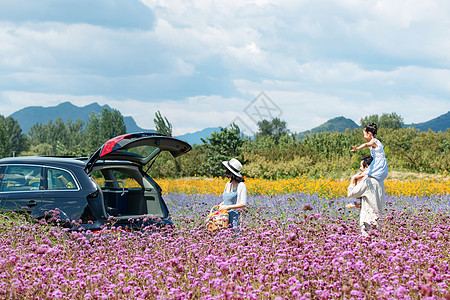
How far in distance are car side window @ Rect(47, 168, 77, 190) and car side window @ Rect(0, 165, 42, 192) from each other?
151mm

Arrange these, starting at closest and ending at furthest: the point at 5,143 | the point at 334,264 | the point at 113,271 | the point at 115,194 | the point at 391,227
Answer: the point at 334,264
the point at 113,271
the point at 391,227
the point at 115,194
the point at 5,143

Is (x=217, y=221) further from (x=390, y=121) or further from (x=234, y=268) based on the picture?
(x=390, y=121)

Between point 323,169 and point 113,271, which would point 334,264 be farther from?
point 323,169

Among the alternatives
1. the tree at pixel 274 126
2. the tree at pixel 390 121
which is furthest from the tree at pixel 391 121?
the tree at pixel 274 126

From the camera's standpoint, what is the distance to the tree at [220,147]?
998 inches

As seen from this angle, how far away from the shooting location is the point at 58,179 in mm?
6184

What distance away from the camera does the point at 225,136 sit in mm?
26297

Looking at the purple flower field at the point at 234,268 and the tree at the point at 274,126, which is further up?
the tree at the point at 274,126

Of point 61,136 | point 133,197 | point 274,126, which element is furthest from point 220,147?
point 61,136

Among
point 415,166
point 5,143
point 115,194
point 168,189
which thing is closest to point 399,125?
point 5,143

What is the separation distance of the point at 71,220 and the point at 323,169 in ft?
52.7

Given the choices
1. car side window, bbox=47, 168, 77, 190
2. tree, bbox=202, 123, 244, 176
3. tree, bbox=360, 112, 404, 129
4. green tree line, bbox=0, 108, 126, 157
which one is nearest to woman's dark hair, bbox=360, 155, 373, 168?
car side window, bbox=47, 168, 77, 190

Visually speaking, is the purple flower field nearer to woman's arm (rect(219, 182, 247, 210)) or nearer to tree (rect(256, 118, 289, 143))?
woman's arm (rect(219, 182, 247, 210))

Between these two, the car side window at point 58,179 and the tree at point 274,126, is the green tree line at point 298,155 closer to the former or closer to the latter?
the car side window at point 58,179
